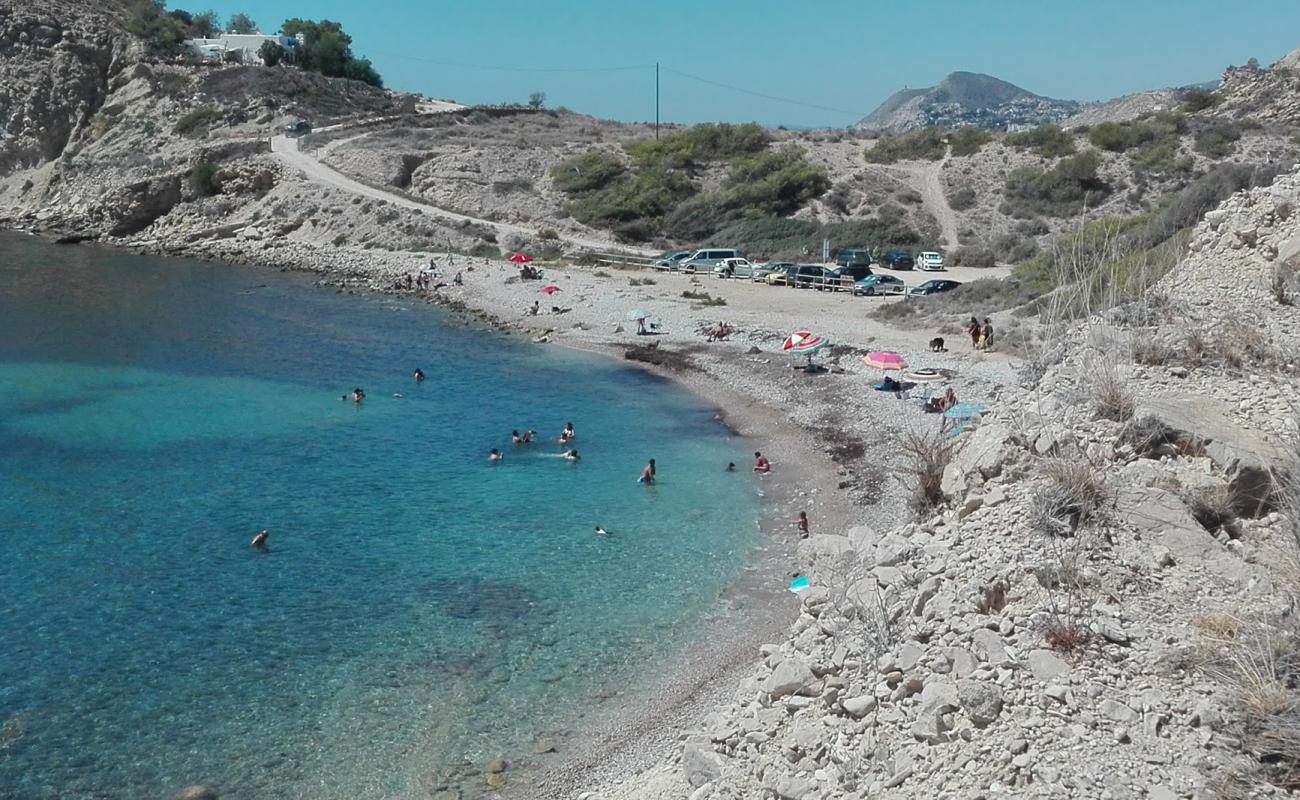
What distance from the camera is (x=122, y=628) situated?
1931cm

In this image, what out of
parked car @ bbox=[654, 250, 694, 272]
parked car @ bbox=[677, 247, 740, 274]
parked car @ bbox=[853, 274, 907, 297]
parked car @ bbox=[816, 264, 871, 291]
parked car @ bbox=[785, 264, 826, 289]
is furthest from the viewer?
parked car @ bbox=[654, 250, 694, 272]

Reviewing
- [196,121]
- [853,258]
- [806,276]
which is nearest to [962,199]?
[853,258]

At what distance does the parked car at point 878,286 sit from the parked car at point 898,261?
269 inches

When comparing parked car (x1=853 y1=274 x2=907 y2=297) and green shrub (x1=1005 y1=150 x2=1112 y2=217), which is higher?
green shrub (x1=1005 y1=150 x2=1112 y2=217)

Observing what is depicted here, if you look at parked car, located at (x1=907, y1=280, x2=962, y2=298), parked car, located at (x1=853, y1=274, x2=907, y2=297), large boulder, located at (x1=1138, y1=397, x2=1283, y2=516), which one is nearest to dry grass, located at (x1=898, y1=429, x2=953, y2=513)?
large boulder, located at (x1=1138, y1=397, x2=1283, y2=516)

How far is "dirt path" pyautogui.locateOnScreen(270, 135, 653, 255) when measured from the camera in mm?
63938

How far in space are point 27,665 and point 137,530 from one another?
6519mm

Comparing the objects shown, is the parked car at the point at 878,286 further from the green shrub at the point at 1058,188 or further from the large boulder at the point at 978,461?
the large boulder at the point at 978,461

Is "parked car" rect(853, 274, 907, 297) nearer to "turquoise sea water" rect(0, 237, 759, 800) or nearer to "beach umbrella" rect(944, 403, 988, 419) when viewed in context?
"turquoise sea water" rect(0, 237, 759, 800)

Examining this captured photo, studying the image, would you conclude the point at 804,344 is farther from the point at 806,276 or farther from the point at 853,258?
the point at 853,258

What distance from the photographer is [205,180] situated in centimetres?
7225

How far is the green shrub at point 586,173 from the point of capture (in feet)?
234

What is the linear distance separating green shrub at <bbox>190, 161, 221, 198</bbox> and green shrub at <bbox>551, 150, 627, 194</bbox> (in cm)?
2301

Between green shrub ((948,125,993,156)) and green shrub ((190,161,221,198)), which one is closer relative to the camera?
green shrub ((190,161,221,198))
